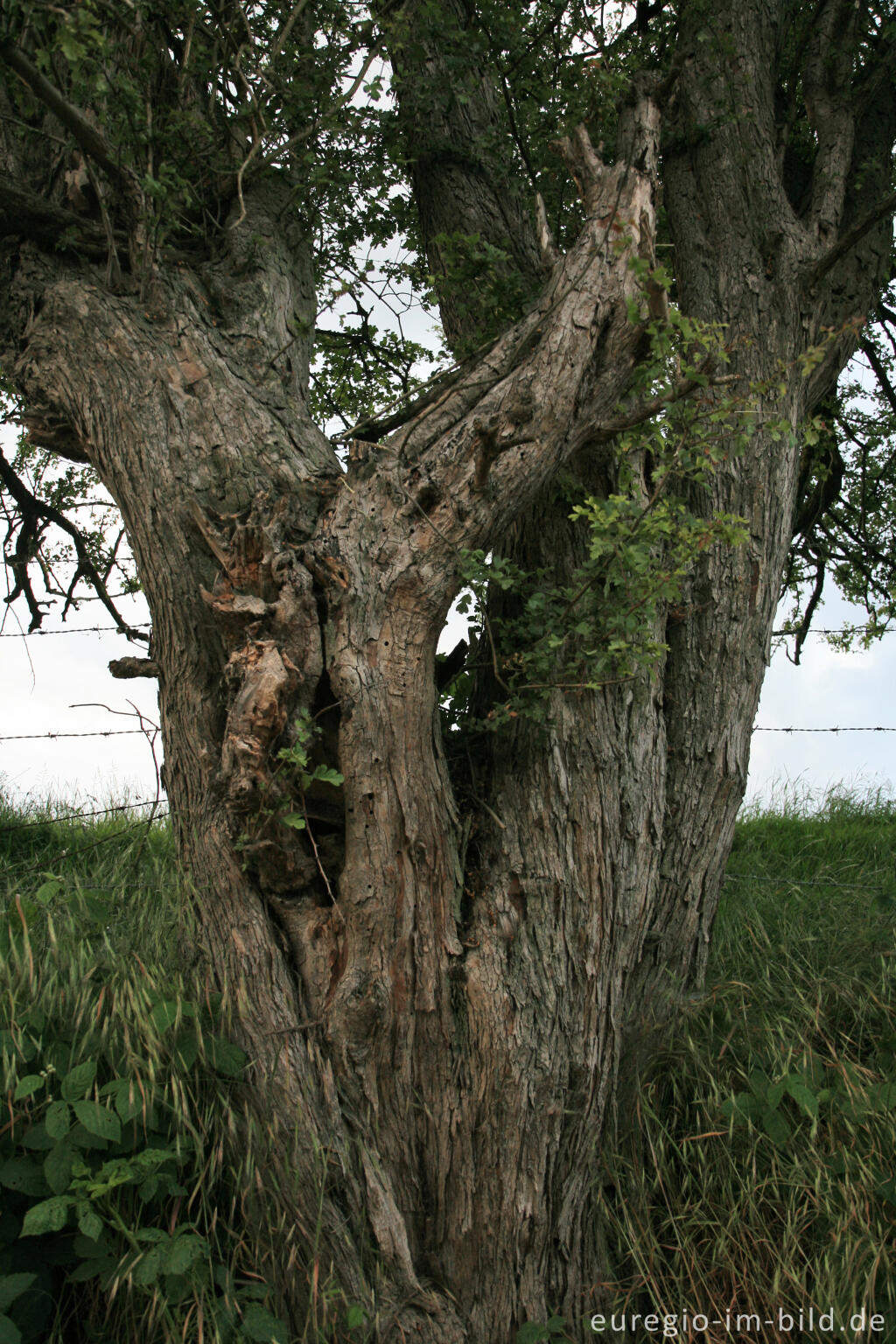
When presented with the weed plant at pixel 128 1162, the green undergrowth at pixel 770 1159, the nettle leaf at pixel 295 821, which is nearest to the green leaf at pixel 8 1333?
the weed plant at pixel 128 1162

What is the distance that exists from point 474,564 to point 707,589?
1440 millimetres

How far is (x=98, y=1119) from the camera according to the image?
260 cm

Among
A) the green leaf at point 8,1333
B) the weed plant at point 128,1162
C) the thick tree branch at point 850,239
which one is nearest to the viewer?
the green leaf at point 8,1333

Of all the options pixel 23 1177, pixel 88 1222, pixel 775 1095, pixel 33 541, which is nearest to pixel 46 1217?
pixel 88 1222

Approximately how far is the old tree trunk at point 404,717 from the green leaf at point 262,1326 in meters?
0.16

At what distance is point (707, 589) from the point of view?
3.97 metres

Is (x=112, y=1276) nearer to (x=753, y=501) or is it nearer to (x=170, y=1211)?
(x=170, y=1211)

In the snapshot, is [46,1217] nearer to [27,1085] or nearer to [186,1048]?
[27,1085]

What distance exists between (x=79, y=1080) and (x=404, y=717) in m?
1.49

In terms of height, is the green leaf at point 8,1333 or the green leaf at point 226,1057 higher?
the green leaf at point 226,1057

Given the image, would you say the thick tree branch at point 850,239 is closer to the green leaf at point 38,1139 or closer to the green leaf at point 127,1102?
the green leaf at point 127,1102

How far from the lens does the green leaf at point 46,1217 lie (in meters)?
2.46

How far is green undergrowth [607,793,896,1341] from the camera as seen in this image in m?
3.05

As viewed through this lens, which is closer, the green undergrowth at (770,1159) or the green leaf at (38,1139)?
the green leaf at (38,1139)
